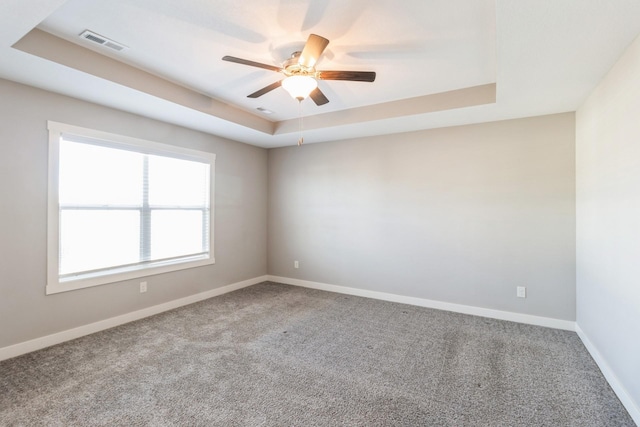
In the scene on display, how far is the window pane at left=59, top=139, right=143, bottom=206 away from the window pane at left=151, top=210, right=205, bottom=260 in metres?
0.39

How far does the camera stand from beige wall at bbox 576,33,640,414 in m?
1.96

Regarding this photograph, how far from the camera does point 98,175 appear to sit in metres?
3.26

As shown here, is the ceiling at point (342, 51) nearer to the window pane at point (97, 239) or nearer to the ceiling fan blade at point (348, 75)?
the ceiling fan blade at point (348, 75)

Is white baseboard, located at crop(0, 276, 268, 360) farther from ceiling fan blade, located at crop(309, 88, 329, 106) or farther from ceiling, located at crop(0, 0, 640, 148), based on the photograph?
ceiling fan blade, located at crop(309, 88, 329, 106)

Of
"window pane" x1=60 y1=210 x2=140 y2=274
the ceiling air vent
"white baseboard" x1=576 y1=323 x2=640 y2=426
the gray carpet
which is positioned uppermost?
the ceiling air vent

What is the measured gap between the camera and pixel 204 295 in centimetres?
434

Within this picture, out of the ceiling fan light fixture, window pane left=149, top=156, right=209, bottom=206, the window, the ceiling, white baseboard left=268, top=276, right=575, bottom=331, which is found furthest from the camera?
window pane left=149, top=156, right=209, bottom=206

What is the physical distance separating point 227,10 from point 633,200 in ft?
9.60

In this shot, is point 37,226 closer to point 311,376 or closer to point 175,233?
point 175,233

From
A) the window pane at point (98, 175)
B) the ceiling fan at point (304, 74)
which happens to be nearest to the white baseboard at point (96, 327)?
the window pane at point (98, 175)

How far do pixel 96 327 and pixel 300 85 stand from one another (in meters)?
3.21

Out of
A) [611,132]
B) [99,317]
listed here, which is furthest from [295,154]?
[611,132]

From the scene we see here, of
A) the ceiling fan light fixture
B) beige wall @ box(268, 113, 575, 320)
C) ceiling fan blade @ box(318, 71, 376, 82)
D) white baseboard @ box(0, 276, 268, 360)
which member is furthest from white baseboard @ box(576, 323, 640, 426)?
white baseboard @ box(0, 276, 268, 360)

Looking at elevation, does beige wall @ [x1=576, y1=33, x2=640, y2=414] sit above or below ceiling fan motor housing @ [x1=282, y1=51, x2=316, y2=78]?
below
